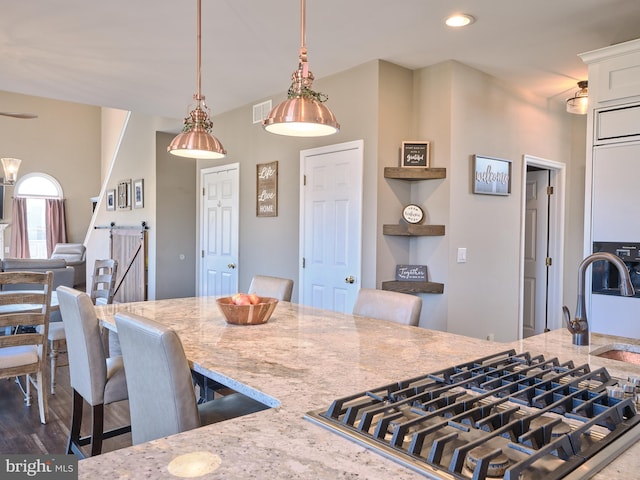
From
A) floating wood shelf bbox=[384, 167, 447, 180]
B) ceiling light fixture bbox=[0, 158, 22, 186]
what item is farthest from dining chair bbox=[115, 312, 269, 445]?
ceiling light fixture bbox=[0, 158, 22, 186]

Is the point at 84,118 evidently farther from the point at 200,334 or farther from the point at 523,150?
the point at 200,334

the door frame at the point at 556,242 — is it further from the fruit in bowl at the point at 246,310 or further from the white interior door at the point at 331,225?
the fruit in bowl at the point at 246,310

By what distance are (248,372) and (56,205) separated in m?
11.4

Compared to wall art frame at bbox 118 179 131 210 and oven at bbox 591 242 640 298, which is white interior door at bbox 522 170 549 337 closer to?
oven at bbox 591 242 640 298

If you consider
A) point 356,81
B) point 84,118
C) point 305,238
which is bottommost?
point 305,238

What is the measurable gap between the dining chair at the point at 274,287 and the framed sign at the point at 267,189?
1771 mm

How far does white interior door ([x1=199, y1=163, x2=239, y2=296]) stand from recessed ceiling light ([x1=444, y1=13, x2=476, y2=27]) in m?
2.96

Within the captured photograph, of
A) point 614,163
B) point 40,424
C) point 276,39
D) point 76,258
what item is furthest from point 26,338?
point 76,258

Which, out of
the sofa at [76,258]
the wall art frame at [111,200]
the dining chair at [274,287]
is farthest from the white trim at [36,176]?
the dining chair at [274,287]

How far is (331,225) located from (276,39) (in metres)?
1.60

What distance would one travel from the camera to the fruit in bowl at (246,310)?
212 centimetres

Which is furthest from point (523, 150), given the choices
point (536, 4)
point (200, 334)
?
point (200, 334)

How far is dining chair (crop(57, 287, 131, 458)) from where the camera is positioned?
6.82ft

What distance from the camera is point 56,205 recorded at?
436 inches
